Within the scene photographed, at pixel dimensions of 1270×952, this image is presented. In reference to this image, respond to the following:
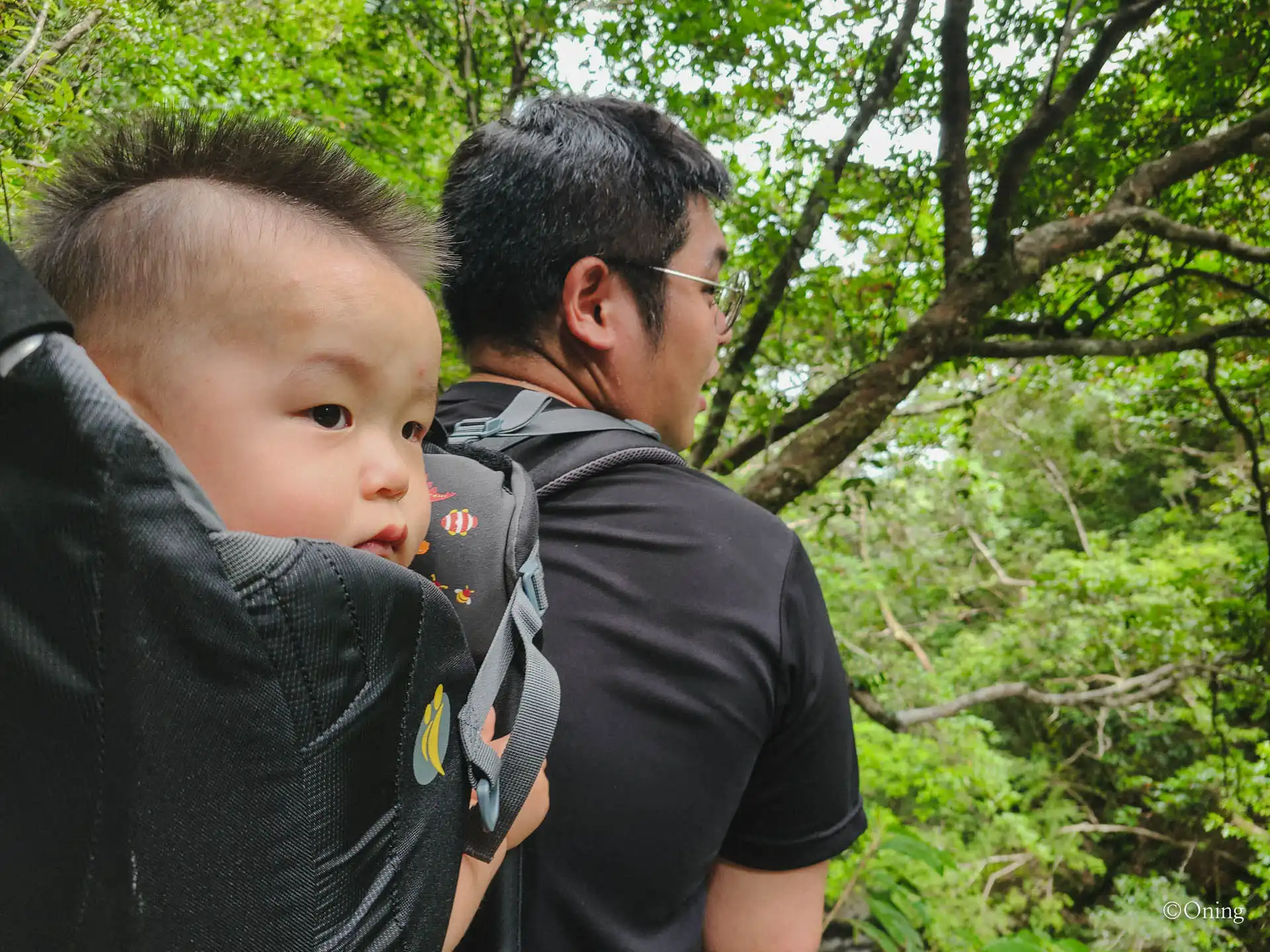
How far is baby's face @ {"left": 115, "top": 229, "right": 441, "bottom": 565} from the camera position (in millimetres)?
627

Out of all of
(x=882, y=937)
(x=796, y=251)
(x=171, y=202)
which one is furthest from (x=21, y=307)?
(x=882, y=937)

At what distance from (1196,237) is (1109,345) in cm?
56

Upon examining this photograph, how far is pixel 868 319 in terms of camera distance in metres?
4.25

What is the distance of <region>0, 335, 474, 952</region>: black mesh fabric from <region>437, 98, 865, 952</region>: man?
0.49 meters

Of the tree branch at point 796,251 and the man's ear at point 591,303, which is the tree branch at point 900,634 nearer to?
the tree branch at point 796,251

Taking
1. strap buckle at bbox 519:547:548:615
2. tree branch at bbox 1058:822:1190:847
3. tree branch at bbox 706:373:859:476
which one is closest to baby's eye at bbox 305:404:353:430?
strap buckle at bbox 519:547:548:615

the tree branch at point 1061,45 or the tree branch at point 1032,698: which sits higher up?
the tree branch at point 1061,45

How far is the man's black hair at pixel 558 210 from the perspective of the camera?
139cm

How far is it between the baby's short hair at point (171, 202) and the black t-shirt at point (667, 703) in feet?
1.43

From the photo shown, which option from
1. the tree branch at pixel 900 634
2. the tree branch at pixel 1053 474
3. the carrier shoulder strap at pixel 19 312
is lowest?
the tree branch at pixel 900 634

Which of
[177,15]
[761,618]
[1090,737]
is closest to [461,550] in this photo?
[761,618]

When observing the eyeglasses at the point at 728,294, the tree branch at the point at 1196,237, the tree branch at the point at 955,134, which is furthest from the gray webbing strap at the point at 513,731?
the tree branch at the point at 1196,237

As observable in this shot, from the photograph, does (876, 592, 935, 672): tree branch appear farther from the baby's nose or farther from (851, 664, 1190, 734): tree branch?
the baby's nose

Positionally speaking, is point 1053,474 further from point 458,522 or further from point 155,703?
point 155,703
